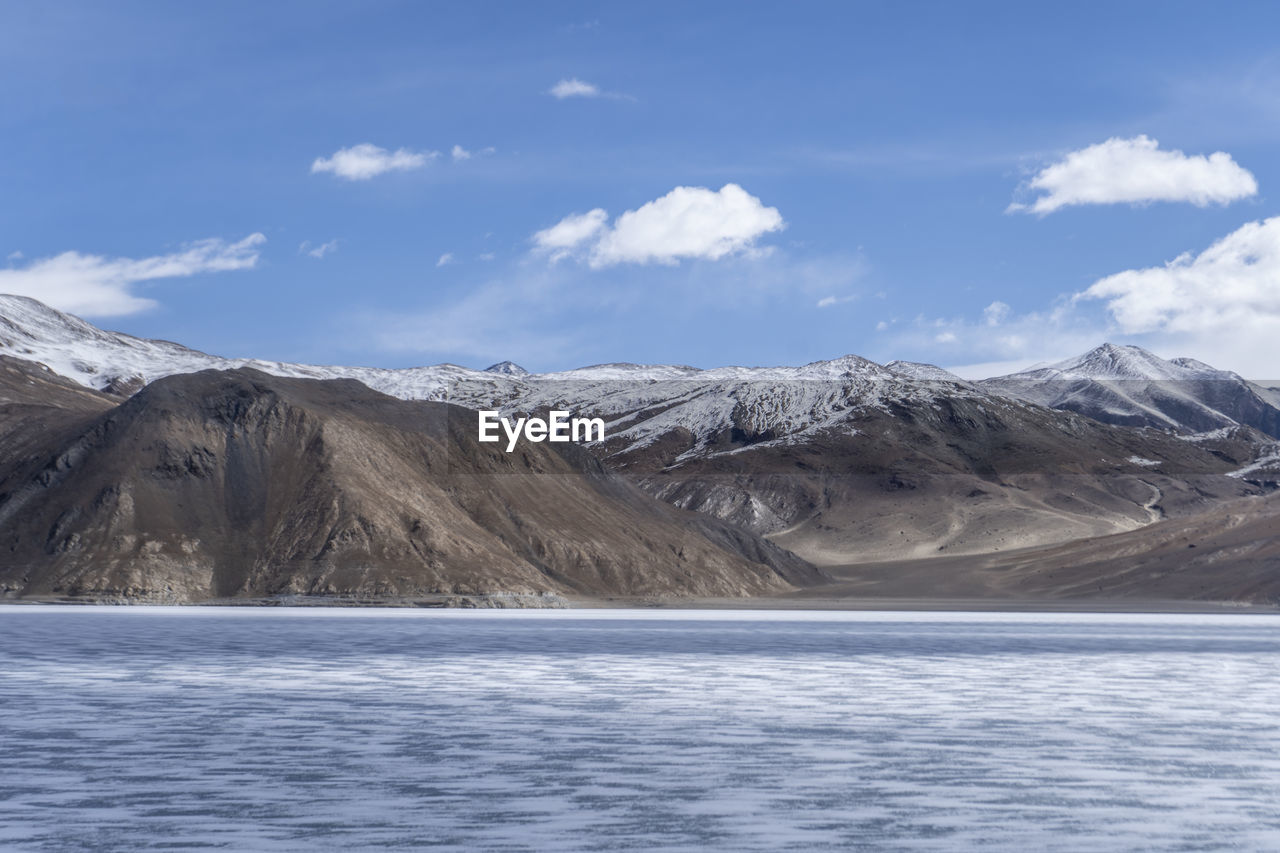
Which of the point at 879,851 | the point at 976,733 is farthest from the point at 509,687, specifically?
the point at 879,851

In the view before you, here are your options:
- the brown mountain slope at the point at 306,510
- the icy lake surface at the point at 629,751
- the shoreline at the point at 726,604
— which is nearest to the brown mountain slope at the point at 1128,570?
the shoreline at the point at 726,604

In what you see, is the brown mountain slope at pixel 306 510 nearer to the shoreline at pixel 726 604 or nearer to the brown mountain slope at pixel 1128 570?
the shoreline at pixel 726 604

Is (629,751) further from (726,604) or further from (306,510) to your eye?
(726,604)

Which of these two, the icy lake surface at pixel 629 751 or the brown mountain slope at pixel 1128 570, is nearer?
the icy lake surface at pixel 629 751

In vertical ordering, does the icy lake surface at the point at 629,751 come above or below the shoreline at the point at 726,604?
above

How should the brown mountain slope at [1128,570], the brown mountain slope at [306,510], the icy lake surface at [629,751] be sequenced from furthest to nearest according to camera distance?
1. the brown mountain slope at [1128,570]
2. the brown mountain slope at [306,510]
3. the icy lake surface at [629,751]

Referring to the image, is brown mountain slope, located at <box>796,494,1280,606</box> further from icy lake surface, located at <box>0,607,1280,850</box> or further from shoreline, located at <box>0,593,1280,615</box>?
icy lake surface, located at <box>0,607,1280,850</box>
